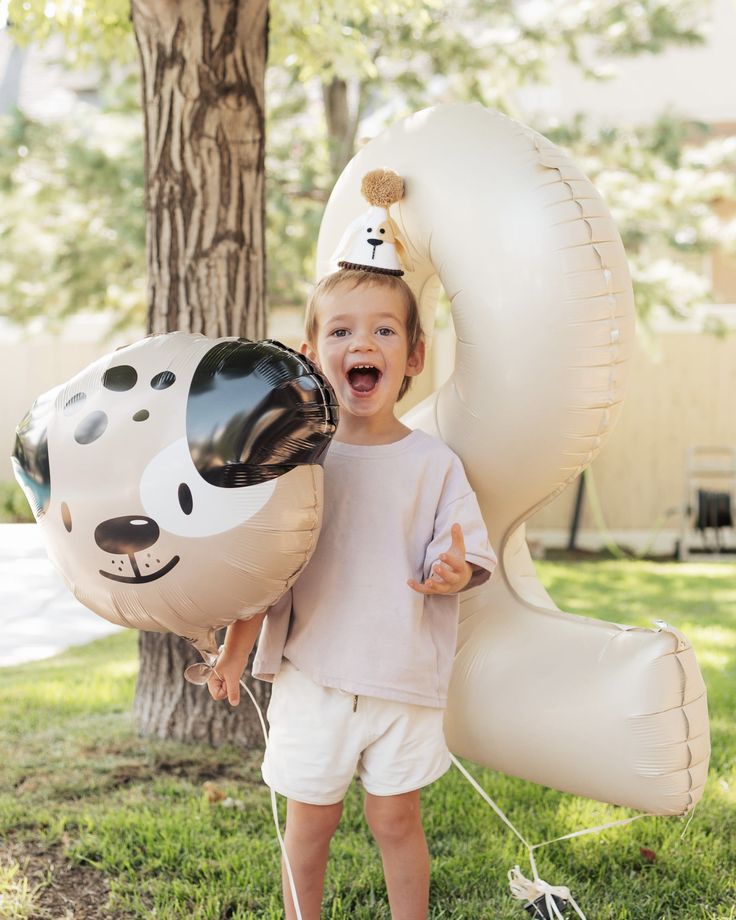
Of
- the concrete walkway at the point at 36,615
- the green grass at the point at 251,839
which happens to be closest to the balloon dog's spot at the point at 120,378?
the green grass at the point at 251,839

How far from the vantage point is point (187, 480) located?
1.53 m

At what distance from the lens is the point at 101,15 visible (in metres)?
3.50

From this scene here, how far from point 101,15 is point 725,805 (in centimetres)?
314

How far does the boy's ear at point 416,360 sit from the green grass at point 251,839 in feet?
3.58

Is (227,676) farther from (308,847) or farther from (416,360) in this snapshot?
(416,360)

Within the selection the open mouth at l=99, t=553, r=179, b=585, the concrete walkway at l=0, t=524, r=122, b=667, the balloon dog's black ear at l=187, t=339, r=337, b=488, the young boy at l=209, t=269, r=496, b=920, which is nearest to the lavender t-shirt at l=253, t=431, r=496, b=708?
the young boy at l=209, t=269, r=496, b=920

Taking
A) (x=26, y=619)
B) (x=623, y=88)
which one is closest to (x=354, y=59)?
(x=26, y=619)

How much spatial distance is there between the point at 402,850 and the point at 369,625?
0.41 m

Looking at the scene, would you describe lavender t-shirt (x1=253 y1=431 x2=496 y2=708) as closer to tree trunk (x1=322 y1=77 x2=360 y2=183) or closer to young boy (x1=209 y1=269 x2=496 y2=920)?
young boy (x1=209 y1=269 x2=496 y2=920)

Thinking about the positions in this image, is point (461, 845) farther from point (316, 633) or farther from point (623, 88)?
point (623, 88)

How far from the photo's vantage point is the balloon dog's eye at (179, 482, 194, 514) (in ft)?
5.03

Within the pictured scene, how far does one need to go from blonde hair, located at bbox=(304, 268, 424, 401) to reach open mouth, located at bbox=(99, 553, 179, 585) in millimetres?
519

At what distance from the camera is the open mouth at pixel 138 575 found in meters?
1.55

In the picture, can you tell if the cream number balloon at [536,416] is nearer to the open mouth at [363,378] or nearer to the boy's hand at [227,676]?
the open mouth at [363,378]
